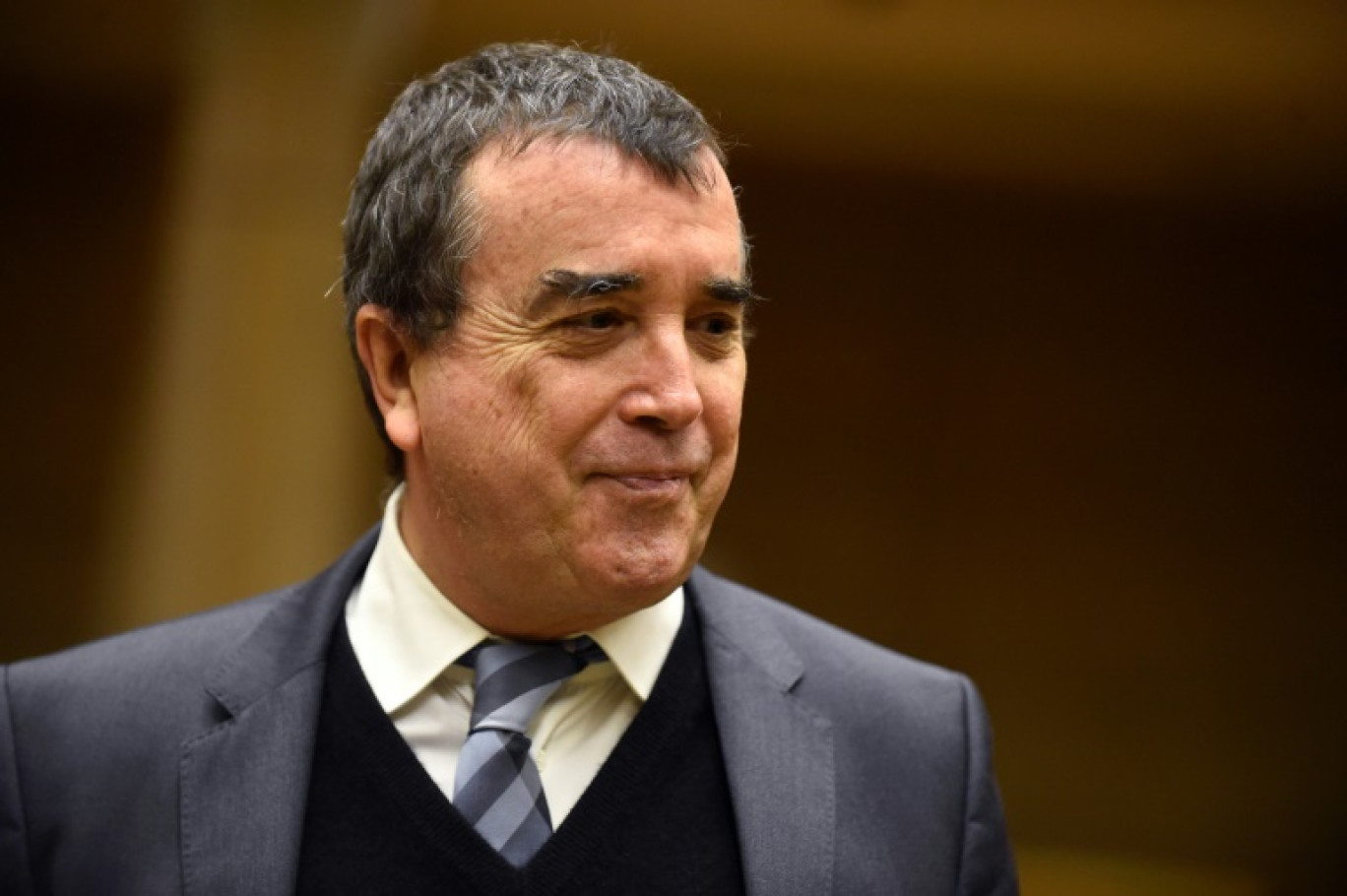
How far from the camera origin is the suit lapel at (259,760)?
2.06m

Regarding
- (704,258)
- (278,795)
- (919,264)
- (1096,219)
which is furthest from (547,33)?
(278,795)

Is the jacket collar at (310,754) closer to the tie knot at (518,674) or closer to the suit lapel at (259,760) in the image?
the suit lapel at (259,760)

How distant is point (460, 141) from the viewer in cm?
215

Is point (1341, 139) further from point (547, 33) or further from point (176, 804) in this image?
point (176, 804)

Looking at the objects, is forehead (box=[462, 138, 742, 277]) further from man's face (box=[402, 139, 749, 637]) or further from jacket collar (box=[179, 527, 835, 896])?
jacket collar (box=[179, 527, 835, 896])

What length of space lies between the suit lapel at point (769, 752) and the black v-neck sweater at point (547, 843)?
4cm

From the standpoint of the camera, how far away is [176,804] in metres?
2.12

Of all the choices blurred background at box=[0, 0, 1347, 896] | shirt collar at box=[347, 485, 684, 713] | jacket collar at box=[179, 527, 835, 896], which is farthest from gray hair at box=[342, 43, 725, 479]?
blurred background at box=[0, 0, 1347, 896]

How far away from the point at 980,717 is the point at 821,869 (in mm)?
433

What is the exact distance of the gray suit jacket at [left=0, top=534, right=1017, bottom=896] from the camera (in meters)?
2.11

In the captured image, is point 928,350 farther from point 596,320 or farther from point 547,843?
point 547,843

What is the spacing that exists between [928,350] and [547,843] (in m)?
2.42

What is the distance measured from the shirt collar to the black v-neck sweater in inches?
1.2

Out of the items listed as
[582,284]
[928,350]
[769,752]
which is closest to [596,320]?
[582,284]
